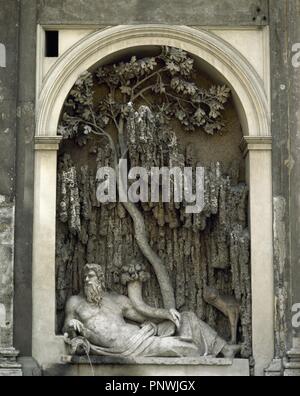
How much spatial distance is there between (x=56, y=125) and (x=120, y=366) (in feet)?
10.2

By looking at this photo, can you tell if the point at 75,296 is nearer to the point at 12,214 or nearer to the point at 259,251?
the point at 12,214

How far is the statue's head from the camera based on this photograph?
52.1 feet

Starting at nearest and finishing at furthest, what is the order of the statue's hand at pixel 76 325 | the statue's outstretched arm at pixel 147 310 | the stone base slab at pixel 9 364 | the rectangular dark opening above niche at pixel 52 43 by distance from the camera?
the stone base slab at pixel 9 364
the statue's hand at pixel 76 325
the statue's outstretched arm at pixel 147 310
the rectangular dark opening above niche at pixel 52 43

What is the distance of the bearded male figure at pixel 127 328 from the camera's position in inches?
617

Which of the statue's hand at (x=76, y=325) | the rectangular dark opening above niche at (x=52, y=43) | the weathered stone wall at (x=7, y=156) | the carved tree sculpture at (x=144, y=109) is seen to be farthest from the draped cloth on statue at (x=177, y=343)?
the rectangular dark opening above niche at (x=52, y=43)

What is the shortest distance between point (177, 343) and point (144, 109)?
2986 mm

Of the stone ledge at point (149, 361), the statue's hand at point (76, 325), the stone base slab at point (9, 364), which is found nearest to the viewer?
the stone base slab at point (9, 364)

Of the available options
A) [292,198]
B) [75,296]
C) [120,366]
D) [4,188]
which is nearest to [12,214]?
[4,188]

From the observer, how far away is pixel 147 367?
51.1 ft

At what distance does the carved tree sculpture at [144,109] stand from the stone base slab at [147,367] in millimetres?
966

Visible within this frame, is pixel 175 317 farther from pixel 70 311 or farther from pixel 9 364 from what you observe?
pixel 9 364

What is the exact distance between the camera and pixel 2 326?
15.5 m

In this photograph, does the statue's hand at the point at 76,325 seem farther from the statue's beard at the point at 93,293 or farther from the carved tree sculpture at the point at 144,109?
the carved tree sculpture at the point at 144,109

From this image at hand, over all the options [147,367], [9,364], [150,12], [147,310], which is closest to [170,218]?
[147,310]
